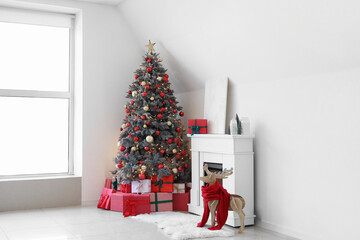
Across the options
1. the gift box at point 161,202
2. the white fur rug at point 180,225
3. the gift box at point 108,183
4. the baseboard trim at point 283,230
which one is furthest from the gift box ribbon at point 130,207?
the baseboard trim at point 283,230

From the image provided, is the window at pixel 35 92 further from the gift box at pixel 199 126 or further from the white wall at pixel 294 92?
the gift box at pixel 199 126

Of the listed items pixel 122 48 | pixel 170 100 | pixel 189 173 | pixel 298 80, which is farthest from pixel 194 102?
pixel 298 80

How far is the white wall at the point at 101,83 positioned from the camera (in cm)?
551

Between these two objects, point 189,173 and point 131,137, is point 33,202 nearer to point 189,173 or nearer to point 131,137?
point 131,137

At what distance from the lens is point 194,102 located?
5.44m

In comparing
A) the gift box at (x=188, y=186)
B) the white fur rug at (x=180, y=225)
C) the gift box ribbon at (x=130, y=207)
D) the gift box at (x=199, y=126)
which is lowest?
the white fur rug at (x=180, y=225)

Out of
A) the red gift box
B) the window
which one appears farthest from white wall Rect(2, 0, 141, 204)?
the red gift box

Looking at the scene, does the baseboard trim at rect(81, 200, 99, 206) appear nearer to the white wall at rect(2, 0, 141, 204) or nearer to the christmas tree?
the white wall at rect(2, 0, 141, 204)

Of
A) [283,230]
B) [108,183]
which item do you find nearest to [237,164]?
[283,230]

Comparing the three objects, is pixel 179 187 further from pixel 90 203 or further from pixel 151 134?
pixel 90 203

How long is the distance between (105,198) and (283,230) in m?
2.24

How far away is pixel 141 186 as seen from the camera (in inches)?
189

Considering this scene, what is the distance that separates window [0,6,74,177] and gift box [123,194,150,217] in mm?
1387

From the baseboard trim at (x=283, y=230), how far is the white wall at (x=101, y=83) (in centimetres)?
236
